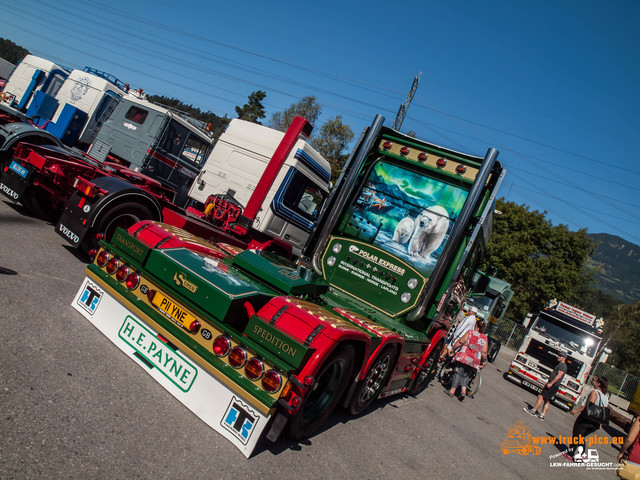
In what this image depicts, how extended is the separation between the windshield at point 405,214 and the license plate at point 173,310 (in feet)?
10.6

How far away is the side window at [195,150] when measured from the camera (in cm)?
1445

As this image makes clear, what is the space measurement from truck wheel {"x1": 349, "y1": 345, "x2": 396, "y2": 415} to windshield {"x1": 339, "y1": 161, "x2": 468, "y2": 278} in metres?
1.50

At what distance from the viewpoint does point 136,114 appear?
44.6ft

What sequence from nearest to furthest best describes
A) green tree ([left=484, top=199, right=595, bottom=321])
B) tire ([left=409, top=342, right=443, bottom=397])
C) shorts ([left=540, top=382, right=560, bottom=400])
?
tire ([left=409, top=342, right=443, bottom=397]), shorts ([left=540, top=382, right=560, bottom=400]), green tree ([left=484, top=199, right=595, bottom=321])

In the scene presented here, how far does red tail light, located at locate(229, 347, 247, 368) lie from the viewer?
3135 millimetres

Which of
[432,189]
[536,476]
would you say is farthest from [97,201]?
[536,476]

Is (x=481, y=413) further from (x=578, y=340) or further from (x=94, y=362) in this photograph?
(x=578, y=340)

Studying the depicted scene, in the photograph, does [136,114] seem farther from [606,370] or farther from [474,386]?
[606,370]

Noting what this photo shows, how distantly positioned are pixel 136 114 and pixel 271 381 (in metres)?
13.1

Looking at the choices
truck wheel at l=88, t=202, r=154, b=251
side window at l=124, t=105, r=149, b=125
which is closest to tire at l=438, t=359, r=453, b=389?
truck wheel at l=88, t=202, r=154, b=251

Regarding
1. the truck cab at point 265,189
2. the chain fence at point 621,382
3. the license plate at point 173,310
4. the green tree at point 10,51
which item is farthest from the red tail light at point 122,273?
the green tree at point 10,51

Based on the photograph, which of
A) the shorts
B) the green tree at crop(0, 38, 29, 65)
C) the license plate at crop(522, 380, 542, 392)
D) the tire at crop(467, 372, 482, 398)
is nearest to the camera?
the tire at crop(467, 372, 482, 398)

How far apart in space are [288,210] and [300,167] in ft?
3.43

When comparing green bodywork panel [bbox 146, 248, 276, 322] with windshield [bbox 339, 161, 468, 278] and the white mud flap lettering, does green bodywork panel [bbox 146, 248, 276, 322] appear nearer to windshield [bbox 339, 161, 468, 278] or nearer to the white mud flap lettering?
the white mud flap lettering
